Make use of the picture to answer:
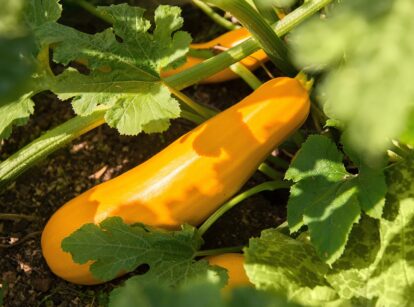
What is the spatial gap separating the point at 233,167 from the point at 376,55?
1.03 metres

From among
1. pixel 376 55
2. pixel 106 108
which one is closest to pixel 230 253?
pixel 106 108

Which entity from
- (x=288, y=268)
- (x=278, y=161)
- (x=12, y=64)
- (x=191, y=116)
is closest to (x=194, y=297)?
(x=12, y=64)

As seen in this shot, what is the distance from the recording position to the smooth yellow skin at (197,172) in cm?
213

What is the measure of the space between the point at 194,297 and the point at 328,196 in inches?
36.2

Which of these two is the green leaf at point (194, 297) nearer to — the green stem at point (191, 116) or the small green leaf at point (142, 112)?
the small green leaf at point (142, 112)

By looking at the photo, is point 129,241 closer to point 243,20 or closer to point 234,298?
point 243,20

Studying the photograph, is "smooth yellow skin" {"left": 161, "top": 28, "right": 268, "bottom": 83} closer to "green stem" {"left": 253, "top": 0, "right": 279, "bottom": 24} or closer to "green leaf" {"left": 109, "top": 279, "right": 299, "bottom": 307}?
"green stem" {"left": 253, "top": 0, "right": 279, "bottom": 24}

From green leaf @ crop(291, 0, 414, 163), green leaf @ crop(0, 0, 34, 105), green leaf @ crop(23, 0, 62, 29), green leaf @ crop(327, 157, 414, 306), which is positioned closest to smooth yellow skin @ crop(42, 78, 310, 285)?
green leaf @ crop(327, 157, 414, 306)

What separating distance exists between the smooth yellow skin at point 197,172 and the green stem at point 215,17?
57 centimetres

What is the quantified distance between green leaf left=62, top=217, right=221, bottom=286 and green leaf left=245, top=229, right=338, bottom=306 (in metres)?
0.13

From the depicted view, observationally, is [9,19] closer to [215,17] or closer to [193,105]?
[193,105]

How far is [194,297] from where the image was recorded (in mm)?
1100

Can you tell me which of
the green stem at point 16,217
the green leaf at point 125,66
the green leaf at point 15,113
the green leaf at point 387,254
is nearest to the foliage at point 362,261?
the green leaf at point 387,254

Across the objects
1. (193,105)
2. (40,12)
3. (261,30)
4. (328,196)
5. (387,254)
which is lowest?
(387,254)
